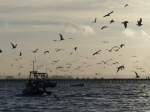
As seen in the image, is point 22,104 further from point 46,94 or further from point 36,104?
point 46,94

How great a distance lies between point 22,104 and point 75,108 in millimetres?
11348

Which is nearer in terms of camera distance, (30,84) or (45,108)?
(45,108)

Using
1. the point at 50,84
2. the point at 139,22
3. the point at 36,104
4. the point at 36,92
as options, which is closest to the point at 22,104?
the point at 36,104

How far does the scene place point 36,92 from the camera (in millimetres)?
118875

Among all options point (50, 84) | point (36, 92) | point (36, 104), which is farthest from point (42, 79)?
point (50, 84)

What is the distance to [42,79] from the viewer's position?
4835 inches

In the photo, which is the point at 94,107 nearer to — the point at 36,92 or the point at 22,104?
the point at 22,104

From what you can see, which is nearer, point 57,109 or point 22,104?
point 57,109

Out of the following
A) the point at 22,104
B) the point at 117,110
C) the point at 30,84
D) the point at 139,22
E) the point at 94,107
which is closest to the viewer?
the point at 139,22

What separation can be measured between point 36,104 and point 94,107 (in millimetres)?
11437

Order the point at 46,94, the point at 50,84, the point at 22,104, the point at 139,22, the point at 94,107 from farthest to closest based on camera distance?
the point at 50,84, the point at 46,94, the point at 22,104, the point at 94,107, the point at 139,22

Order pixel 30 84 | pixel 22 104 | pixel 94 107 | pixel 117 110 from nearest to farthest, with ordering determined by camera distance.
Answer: pixel 117 110 < pixel 94 107 < pixel 22 104 < pixel 30 84

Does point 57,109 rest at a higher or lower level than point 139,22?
lower

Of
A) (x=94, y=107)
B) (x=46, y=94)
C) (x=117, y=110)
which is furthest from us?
(x=46, y=94)
